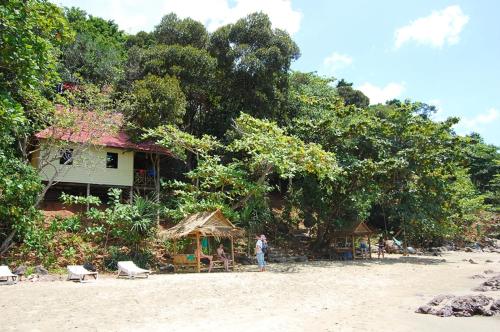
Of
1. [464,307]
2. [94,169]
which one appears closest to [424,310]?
[464,307]

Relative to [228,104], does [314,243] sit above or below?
below

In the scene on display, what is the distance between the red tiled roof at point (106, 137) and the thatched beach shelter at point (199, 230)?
608 cm

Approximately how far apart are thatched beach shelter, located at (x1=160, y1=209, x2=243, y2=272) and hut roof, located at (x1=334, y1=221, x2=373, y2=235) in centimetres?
846

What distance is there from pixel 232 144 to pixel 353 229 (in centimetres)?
863

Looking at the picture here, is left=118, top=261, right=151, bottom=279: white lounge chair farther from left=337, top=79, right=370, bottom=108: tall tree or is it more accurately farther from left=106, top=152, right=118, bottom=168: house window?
left=337, top=79, right=370, bottom=108: tall tree

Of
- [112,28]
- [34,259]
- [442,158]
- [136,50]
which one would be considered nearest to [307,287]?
[34,259]

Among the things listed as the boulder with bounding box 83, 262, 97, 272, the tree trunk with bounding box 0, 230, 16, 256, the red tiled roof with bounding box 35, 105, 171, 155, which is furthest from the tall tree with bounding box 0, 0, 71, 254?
the red tiled roof with bounding box 35, 105, 171, 155

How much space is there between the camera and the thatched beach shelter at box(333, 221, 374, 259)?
25.6 m

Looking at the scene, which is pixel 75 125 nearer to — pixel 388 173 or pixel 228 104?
pixel 228 104

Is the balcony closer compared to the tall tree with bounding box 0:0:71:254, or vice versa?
the tall tree with bounding box 0:0:71:254

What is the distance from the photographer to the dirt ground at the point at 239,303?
909 centimetres

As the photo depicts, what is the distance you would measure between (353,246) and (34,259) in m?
16.7

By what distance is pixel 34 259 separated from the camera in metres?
17.9

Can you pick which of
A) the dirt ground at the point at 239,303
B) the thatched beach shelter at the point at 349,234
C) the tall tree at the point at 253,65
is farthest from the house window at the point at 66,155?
the thatched beach shelter at the point at 349,234
